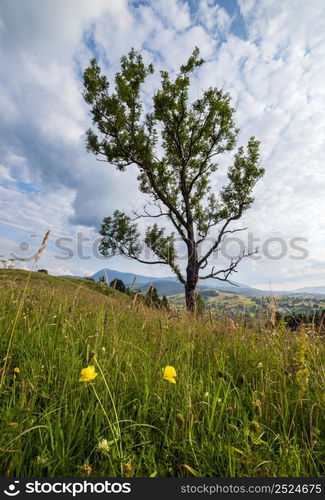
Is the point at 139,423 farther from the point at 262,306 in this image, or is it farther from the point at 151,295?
the point at 262,306

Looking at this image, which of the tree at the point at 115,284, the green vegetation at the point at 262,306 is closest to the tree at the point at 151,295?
the green vegetation at the point at 262,306

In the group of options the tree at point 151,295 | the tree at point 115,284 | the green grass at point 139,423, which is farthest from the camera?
the tree at point 115,284

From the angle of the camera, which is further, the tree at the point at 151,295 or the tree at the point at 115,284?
the tree at the point at 115,284

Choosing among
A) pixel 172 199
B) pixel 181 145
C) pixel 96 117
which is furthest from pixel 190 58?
pixel 172 199

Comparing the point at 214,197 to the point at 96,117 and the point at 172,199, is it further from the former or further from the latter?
the point at 96,117

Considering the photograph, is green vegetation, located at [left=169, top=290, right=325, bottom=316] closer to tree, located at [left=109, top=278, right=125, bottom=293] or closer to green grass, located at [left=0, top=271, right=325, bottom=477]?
tree, located at [left=109, top=278, right=125, bottom=293]

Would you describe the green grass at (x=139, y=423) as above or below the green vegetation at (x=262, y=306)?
below

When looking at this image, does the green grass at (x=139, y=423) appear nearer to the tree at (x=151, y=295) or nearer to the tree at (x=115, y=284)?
the tree at (x=151, y=295)

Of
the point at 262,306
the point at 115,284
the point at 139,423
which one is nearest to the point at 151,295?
the point at 115,284

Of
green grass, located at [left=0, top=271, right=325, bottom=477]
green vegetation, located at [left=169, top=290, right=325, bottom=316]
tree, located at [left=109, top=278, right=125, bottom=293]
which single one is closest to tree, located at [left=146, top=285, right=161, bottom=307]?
green vegetation, located at [left=169, top=290, right=325, bottom=316]

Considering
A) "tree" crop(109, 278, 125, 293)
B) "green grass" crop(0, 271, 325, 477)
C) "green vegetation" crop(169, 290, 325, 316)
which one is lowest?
"green grass" crop(0, 271, 325, 477)

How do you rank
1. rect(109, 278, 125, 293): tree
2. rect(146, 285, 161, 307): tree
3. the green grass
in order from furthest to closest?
1. rect(109, 278, 125, 293): tree
2. rect(146, 285, 161, 307): tree
3. the green grass

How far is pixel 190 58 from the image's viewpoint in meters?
19.7

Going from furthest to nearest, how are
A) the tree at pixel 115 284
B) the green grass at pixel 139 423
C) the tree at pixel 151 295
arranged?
the tree at pixel 115 284, the tree at pixel 151 295, the green grass at pixel 139 423
